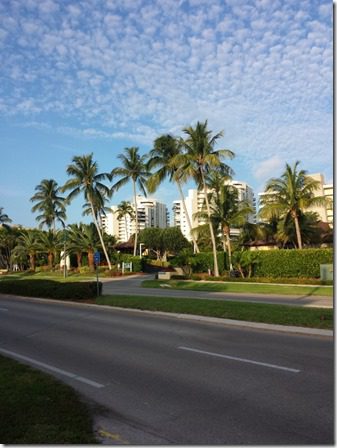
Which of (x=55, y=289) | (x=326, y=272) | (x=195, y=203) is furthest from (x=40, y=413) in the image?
(x=195, y=203)

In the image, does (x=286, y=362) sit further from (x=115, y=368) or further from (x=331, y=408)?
(x=115, y=368)

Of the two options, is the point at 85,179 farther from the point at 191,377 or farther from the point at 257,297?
the point at 191,377

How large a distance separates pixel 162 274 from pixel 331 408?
33.3m

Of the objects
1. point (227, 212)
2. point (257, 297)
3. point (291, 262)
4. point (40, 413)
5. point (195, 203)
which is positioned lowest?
point (257, 297)

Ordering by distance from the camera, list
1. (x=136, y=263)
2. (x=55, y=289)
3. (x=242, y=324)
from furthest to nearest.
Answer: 1. (x=136, y=263)
2. (x=55, y=289)
3. (x=242, y=324)

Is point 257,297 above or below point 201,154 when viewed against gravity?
below

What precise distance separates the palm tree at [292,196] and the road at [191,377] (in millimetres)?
27990

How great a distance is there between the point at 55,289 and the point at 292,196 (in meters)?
24.7

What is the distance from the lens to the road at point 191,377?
504 centimetres

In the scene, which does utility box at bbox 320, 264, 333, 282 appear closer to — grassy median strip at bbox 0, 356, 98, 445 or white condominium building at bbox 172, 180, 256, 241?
grassy median strip at bbox 0, 356, 98, 445

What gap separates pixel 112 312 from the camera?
1656 cm

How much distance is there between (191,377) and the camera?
7258mm

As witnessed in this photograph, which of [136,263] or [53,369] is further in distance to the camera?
[136,263]

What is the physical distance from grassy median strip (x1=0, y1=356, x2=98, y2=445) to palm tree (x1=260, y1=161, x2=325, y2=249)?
113 ft
